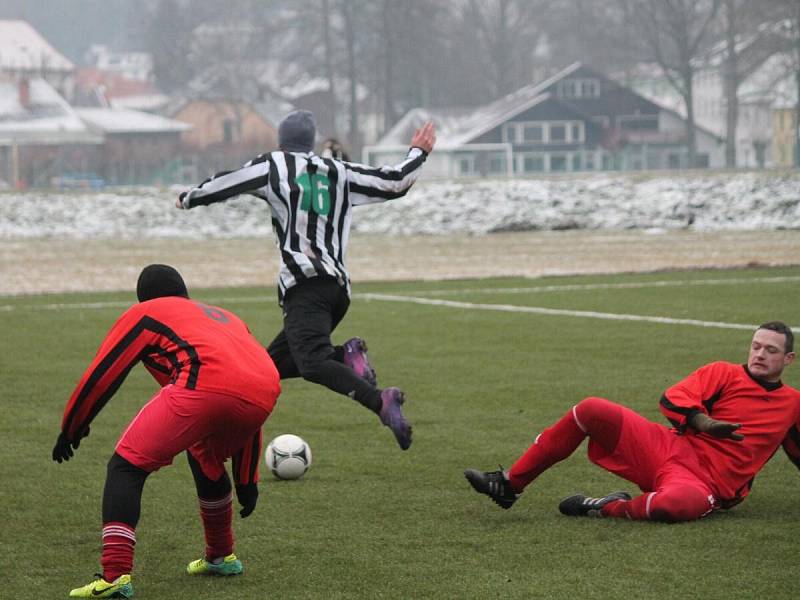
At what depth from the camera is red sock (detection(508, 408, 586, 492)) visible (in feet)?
22.8

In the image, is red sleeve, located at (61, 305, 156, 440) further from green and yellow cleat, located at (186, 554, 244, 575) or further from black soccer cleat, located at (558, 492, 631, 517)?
black soccer cleat, located at (558, 492, 631, 517)

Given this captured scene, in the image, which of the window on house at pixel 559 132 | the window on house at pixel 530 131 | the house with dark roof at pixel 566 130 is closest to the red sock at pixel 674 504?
the house with dark roof at pixel 566 130

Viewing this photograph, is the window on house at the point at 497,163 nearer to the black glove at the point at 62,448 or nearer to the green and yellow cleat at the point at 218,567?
the green and yellow cleat at the point at 218,567

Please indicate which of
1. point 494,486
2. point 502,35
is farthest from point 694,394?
point 502,35

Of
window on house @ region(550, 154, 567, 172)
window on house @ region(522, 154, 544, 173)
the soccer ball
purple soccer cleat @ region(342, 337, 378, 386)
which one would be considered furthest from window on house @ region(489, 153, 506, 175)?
purple soccer cleat @ region(342, 337, 378, 386)

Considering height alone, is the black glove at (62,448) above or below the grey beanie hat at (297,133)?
below

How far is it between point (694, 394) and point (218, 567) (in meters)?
2.34

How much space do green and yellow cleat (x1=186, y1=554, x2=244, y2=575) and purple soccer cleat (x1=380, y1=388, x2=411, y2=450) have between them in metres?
1.11

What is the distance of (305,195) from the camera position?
8.11 meters

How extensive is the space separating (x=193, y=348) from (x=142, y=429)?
0.37m

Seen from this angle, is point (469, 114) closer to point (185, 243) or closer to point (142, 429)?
point (185, 243)

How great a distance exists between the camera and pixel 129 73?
159000mm

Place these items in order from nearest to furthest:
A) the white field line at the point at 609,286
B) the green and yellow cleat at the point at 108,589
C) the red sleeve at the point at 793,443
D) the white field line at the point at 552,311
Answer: the green and yellow cleat at the point at 108,589, the red sleeve at the point at 793,443, the white field line at the point at 552,311, the white field line at the point at 609,286

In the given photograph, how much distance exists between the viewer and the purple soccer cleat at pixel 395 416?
277 inches
